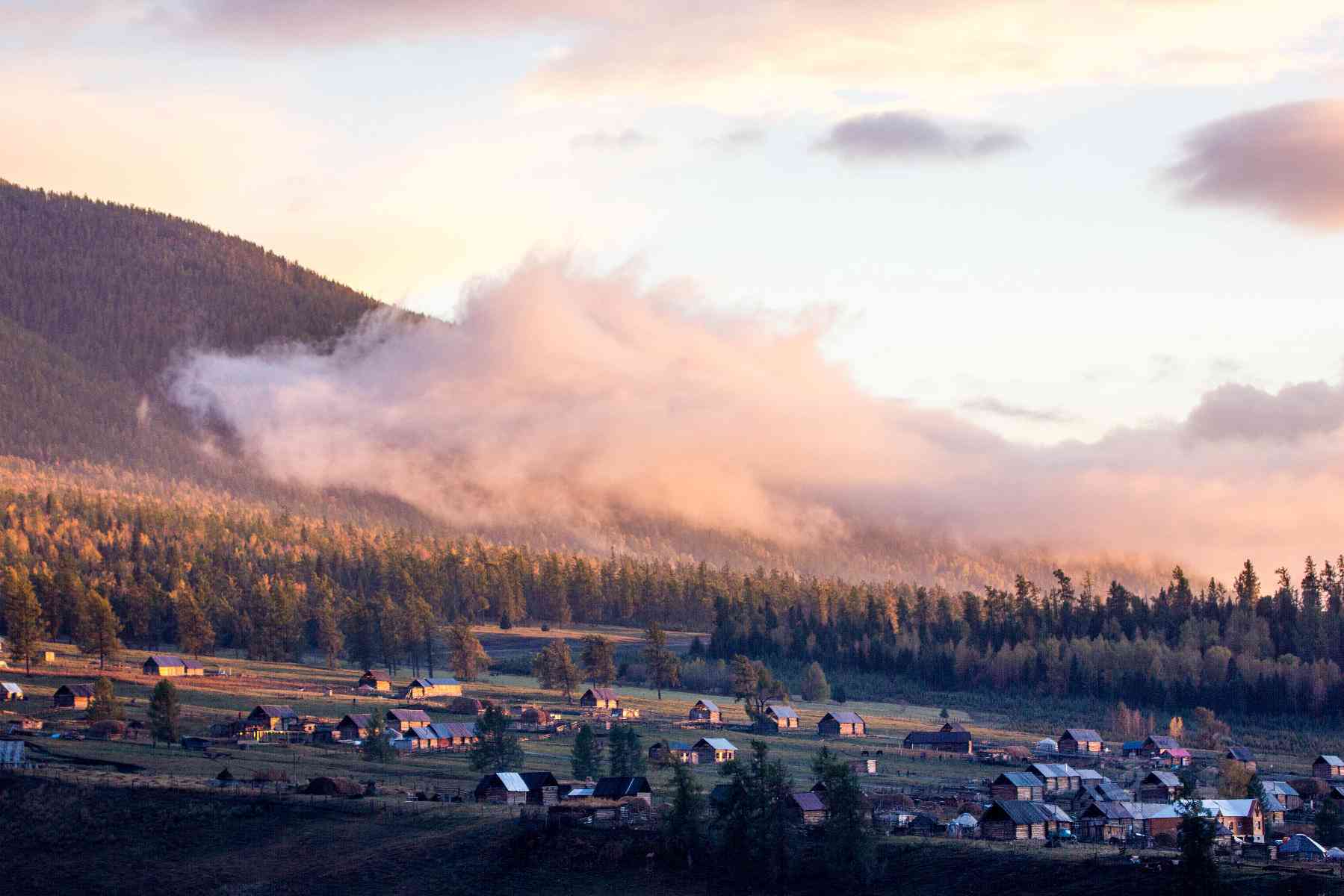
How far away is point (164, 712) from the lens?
150 meters

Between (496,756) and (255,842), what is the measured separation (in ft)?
104

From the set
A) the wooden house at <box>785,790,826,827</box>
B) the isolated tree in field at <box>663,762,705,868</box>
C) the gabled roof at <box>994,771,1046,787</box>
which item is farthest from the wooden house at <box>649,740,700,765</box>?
the isolated tree in field at <box>663,762,705,868</box>

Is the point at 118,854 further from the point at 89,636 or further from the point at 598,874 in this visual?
the point at 89,636

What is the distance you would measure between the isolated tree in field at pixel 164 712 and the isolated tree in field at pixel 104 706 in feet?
22.0

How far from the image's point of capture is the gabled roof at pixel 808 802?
394 ft

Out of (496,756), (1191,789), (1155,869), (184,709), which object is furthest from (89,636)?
(1155,869)

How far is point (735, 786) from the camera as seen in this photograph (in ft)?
364

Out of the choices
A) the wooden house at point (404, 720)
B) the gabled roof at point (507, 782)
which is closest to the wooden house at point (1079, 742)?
the wooden house at point (404, 720)

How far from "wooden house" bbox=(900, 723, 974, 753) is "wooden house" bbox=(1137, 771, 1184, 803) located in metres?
31.0

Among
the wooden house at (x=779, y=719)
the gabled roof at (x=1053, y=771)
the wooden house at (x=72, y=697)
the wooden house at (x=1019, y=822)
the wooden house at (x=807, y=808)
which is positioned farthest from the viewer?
the wooden house at (x=779, y=719)

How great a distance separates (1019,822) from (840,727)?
66.7 metres

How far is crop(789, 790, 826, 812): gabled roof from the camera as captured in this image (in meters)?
120

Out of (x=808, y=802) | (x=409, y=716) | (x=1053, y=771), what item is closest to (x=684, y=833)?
(x=808, y=802)

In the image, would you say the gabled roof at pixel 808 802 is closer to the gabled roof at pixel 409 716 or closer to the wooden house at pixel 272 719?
the gabled roof at pixel 409 716
